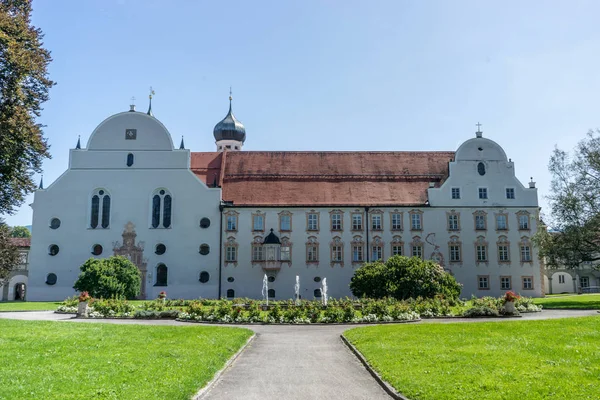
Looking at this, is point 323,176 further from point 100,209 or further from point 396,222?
point 100,209

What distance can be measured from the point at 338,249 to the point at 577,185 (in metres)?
19.7

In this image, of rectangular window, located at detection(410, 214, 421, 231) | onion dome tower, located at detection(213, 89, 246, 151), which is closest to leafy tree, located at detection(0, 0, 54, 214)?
rectangular window, located at detection(410, 214, 421, 231)

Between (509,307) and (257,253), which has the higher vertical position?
(257,253)

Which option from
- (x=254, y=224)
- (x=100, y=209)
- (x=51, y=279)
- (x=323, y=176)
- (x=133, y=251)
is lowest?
(x=51, y=279)

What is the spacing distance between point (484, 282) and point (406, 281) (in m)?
17.1

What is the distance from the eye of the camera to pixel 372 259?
48625 millimetres

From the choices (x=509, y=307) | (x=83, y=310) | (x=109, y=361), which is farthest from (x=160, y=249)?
(x=109, y=361)

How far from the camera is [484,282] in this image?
1901 inches

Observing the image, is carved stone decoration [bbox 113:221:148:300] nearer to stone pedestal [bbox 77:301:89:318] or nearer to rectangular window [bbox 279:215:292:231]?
rectangular window [bbox 279:215:292:231]

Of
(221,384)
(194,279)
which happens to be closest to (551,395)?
(221,384)

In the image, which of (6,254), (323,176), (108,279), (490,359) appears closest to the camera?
(490,359)

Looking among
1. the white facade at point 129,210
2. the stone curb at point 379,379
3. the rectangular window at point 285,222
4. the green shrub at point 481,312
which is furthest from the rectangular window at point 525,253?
the stone curb at point 379,379

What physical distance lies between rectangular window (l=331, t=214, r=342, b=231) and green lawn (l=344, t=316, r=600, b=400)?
28806 millimetres

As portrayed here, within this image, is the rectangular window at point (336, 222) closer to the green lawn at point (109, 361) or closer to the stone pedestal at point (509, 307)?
the stone pedestal at point (509, 307)
